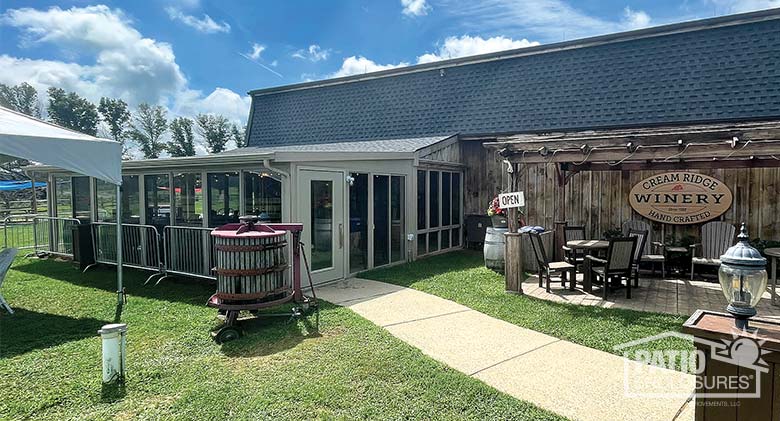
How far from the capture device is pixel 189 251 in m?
7.48

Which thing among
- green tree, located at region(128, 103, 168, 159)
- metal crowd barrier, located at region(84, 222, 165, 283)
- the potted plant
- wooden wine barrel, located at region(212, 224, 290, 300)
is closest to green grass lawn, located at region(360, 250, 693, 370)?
the potted plant

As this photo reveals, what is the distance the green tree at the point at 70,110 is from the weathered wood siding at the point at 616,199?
4052 cm

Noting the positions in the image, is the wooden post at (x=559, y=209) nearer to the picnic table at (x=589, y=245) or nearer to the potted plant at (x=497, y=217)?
the potted plant at (x=497, y=217)

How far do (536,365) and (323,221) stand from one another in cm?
434

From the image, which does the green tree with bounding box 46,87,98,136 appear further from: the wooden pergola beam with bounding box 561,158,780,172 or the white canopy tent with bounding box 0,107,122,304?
the wooden pergola beam with bounding box 561,158,780,172

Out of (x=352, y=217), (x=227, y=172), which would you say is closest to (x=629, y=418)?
(x=352, y=217)

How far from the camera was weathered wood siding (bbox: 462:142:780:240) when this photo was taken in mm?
7723

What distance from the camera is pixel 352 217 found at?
7906mm

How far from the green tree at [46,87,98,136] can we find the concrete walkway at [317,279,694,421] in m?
41.6

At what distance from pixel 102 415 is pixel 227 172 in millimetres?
4941

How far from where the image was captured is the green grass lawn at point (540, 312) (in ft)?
15.0

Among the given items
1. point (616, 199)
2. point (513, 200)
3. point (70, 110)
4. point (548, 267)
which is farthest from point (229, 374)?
point (70, 110)

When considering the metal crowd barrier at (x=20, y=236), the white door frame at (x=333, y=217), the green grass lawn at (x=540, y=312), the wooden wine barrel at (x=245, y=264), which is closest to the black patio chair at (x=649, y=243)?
the green grass lawn at (x=540, y=312)

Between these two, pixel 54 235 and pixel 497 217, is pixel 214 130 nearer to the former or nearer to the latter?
pixel 54 235
